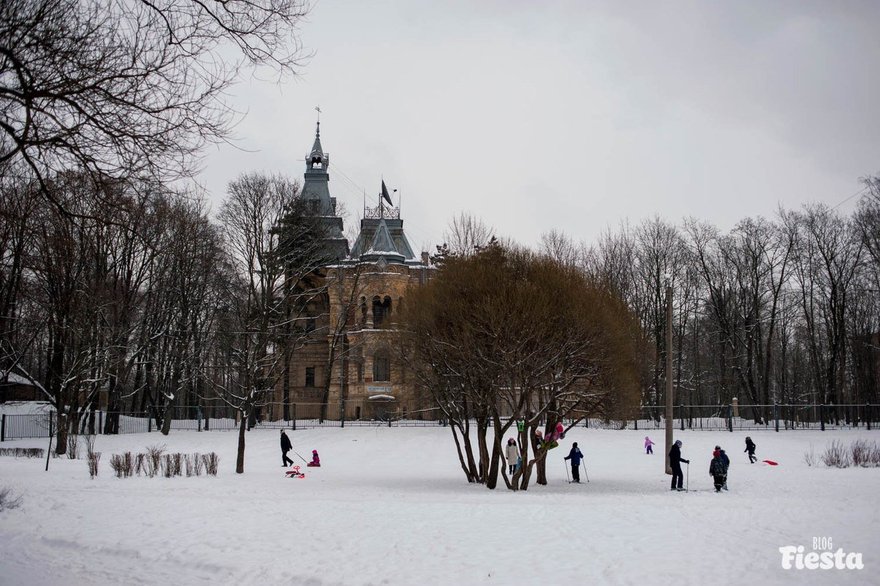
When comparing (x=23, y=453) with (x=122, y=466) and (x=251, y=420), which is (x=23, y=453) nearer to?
(x=122, y=466)

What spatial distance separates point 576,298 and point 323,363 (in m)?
42.0

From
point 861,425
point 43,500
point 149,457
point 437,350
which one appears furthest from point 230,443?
point 861,425

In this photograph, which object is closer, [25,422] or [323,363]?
[25,422]

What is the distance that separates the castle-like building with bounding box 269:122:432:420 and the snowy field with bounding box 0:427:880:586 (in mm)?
31628

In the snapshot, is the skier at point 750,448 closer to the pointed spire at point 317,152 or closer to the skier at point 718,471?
the skier at point 718,471

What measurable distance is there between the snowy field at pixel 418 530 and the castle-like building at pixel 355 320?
104 ft

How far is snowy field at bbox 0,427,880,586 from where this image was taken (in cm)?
1195

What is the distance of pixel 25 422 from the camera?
138ft

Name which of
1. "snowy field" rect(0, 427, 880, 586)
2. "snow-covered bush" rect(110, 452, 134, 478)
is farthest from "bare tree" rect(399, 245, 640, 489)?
"snow-covered bush" rect(110, 452, 134, 478)

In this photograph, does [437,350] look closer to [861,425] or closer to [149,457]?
[149,457]

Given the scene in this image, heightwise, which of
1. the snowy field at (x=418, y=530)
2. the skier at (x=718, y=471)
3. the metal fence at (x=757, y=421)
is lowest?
the snowy field at (x=418, y=530)

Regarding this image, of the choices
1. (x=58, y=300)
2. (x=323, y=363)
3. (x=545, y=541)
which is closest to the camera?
(x=545, y=541)

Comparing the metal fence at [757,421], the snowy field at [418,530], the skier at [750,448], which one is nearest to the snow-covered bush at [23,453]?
the snowy field at [418,530]

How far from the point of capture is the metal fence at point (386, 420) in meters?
42.1
